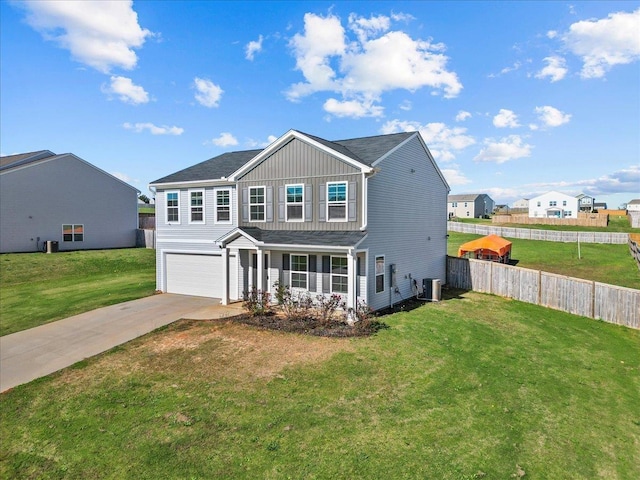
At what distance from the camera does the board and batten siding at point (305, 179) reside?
1583 centimetres

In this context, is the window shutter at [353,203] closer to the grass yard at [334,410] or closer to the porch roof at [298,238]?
the porch roof at [298,238]

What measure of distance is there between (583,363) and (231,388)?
426 inches

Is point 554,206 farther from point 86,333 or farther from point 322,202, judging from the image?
point 86,333

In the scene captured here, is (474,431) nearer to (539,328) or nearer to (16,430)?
(539,328)

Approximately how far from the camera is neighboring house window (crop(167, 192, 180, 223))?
68.3ft

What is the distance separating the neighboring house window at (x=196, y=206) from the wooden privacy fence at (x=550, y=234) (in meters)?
33.0

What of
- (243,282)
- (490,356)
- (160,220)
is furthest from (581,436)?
(160,220)

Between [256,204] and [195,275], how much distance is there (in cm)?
569

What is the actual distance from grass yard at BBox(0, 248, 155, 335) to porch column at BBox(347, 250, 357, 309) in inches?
477

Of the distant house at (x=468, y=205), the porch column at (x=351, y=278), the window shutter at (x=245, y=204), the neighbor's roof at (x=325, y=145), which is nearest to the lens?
the porch column at (x=351, y=278)

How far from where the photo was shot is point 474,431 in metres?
7.92

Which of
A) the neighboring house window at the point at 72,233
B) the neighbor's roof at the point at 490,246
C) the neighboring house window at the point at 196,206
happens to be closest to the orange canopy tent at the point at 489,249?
the neighbor's roof at the point at 490,246

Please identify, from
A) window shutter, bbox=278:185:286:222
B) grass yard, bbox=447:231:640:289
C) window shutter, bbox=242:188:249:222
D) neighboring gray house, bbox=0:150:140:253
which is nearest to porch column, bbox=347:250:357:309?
window shutter, bbox=278:185:286:222

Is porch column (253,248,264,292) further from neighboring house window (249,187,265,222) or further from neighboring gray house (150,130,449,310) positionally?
neighboring house window (249,187,265,222)
